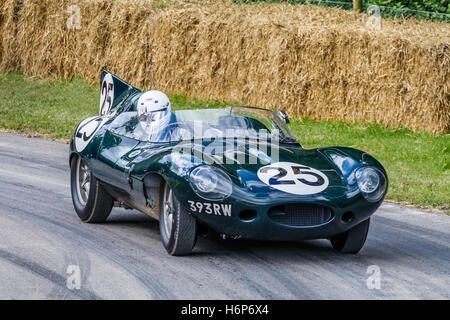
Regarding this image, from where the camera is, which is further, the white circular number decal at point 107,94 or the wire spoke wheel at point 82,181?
the white circular number decal at point 107,94

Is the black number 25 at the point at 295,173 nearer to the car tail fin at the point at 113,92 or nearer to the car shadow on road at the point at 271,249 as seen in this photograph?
the car shadow on road at the point at 271,249

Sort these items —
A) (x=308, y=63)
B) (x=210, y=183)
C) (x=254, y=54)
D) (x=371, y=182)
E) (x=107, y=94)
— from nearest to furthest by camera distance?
(x=210, y=183), (x=371, y=182), (x=107, y=94), (x=308, y=63), (x=254, y=54)

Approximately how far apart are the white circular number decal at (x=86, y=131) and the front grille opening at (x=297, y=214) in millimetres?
2639

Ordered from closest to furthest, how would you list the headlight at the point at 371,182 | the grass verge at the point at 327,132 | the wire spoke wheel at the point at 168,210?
the headlight at the point at 371,182, the wire spoke wheel at the point at 168,210, the grass verge at the point at 327,132

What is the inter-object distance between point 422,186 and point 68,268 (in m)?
6.19

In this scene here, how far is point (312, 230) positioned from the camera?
648cm

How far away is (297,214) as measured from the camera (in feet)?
21.3

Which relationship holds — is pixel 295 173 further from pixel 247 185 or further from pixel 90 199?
pixel 90 199

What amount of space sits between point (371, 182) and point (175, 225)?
5.25 ft

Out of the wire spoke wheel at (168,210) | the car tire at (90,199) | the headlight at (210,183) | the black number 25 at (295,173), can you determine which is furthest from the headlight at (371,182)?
the car tire at (90,199)

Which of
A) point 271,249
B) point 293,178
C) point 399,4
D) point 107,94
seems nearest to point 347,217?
point 293,178

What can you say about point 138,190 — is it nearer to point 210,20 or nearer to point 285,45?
point 285,45

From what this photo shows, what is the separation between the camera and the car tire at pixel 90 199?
26.9 feet

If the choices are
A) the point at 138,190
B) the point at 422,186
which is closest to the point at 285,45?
the point at 422,186
